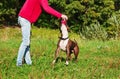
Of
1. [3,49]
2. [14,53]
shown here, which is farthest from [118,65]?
[3,49]

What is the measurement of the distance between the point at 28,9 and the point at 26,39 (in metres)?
0.73

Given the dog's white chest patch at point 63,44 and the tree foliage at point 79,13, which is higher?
the dog's white chest patch at point 63,44

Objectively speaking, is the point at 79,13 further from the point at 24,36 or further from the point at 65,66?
the point at 24,36

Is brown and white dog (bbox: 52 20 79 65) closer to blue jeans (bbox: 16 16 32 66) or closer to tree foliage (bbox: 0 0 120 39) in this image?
blue jeans (bbox: 16 16 32 66)

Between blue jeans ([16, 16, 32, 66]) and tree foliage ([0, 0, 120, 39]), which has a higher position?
blue jeans ([16, 16, 32, 66])

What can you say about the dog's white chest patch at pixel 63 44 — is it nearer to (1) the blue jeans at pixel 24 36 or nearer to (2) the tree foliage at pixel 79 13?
(1) the blue jeans at pixel 24 36

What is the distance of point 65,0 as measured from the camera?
43.1 m

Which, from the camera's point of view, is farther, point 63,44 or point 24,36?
point 63,44

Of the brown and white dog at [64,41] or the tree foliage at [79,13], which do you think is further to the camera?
the tree foliage at [79,13]

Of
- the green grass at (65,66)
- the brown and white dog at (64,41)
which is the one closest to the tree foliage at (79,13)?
the green grass at (65,66)

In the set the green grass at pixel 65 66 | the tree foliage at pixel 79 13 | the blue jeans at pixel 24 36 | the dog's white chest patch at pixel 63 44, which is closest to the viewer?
the green grass at pixel 65 66

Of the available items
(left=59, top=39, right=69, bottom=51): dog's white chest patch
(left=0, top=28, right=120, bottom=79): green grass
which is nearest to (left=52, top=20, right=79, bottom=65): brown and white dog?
(left=59, top=39, right=69, bottom=51): dog's white chest patch

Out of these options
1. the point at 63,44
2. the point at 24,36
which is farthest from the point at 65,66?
the point at 24,36

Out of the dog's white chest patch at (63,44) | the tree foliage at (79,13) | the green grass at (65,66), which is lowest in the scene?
the tree foliage at (79,13)
